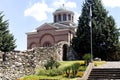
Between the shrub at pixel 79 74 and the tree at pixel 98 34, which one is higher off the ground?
the tree at pixel 98 34

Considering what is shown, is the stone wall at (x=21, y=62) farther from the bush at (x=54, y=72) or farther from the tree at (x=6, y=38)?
the tree at (x=6, y=38)

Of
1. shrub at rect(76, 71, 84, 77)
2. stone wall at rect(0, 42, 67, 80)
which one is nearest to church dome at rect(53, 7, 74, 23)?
stone wall at rect(0, 42, 67, 80)

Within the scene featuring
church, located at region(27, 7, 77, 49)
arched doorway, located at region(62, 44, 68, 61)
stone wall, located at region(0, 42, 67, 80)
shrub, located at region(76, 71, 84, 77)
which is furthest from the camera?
church, located at region(27, 7, 77, 49)

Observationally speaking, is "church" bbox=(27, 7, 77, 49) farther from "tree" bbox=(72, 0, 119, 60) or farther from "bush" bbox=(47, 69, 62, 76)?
"bush" bbox=(47, 69, 62, 76)

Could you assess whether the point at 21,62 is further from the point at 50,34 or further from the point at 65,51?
the point at 50,34

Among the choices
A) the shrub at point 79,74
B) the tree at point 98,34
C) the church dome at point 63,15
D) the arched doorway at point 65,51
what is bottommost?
the shrub at point 79,74

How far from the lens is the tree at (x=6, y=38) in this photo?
39.4 metres

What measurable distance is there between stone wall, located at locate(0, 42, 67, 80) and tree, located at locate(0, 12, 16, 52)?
1023 centimetres

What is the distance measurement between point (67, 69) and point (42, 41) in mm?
29220

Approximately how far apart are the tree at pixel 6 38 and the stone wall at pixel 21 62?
10227mm

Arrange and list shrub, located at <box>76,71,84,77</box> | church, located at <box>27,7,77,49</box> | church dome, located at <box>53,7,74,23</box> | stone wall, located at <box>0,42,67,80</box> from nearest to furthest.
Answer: shrub, located at <box>76,71,84,77</box>
stone wall, located at <box>0,42,67,80</box>
church, located at <box>27,7,77,49</box>
church dome, located at <box>53,7,74,23</box>

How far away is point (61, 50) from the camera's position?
118ft

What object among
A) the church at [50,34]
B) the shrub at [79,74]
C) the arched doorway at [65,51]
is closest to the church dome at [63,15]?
the church at [50,34]

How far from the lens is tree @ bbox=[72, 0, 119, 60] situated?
132ft
